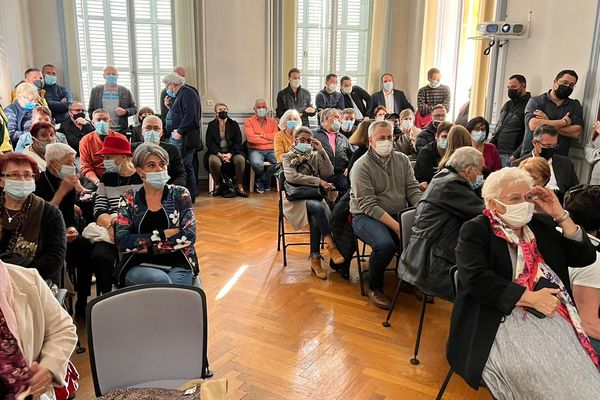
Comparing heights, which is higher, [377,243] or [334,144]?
[334,144]

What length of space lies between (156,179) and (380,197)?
1.68 metres

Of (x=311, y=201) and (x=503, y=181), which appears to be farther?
(x=311, y=201)

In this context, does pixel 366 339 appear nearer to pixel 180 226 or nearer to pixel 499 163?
pixel 180 226

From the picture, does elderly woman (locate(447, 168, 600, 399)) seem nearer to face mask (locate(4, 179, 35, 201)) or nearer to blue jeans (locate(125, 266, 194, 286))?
blue jeans (locate(125, 266, 194, 286))

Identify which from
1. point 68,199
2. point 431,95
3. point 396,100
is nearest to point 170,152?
point 68,199

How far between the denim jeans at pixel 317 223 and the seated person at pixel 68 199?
1.78m

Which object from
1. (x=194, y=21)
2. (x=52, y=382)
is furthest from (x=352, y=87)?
(x=52, y=382)

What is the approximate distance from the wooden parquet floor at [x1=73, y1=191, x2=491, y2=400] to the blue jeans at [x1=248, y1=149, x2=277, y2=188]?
282cm

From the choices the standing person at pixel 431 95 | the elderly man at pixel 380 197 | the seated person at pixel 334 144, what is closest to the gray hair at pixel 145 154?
the elderly man at pixel 380 197

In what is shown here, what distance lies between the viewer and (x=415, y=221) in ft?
9.70

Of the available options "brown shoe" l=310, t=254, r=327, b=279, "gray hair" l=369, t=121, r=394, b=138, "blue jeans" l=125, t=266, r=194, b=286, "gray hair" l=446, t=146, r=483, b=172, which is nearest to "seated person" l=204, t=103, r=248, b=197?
"brown shoe" l=310, t=254, r=327, b=279

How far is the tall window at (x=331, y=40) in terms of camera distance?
812 centimetres

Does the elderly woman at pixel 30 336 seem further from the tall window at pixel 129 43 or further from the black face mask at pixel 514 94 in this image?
the tall window at pixel 129 43

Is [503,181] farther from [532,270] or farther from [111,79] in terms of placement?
[111,79]
